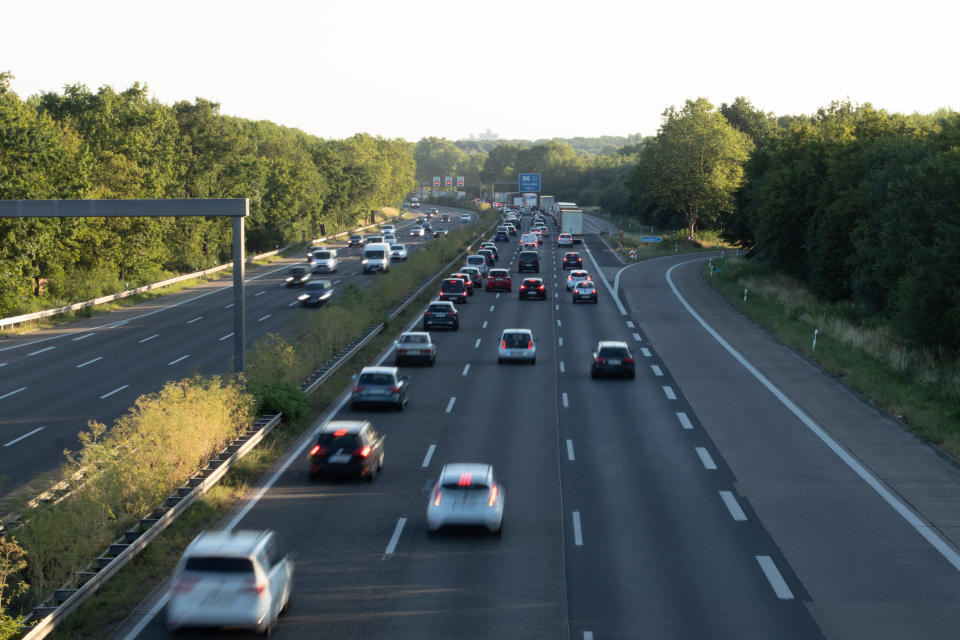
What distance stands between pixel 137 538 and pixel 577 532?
807 cm

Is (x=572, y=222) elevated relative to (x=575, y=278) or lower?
elevated

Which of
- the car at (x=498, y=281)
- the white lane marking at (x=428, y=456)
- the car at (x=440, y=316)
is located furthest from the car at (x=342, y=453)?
the car at (x=498, y=281)

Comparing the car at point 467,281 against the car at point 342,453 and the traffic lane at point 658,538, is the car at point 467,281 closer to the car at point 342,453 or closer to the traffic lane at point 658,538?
the traffic lane at point 658,538

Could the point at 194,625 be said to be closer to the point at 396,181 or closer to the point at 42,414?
the point at 42,414

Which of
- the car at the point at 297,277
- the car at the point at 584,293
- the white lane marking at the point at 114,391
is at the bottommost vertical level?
the car at the point at 297,277

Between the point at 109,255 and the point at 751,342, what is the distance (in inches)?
1720

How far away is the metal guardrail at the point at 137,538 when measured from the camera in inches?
522

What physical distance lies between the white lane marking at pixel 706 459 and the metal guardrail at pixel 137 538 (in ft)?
37.0

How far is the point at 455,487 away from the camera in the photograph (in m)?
18.2

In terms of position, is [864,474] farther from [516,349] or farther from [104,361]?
[104,361]

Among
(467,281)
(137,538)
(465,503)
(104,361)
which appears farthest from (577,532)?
(467,281)

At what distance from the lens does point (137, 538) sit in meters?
16.4

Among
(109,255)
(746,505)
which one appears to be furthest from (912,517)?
(109,255)

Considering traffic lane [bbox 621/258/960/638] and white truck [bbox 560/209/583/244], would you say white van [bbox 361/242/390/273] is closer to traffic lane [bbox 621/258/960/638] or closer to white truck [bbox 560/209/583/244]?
white truck [bbox 560/209/583/244]
